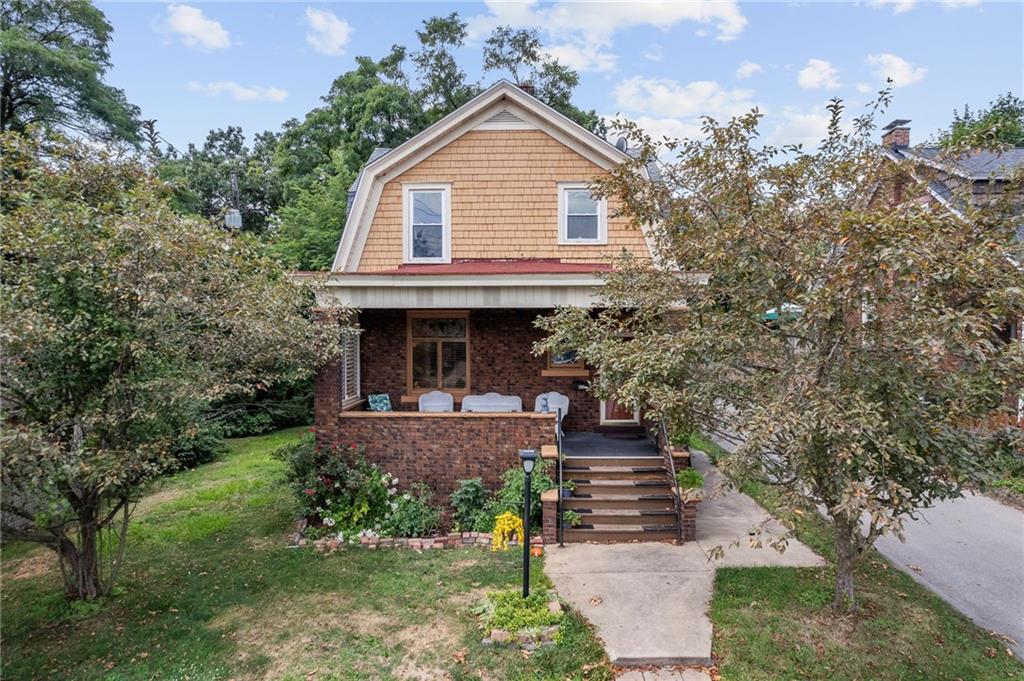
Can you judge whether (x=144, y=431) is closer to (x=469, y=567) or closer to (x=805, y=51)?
(x=469, y=567)

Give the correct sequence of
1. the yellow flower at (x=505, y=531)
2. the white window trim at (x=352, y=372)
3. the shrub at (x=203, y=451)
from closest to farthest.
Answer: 1. the yellow flower at (x=505, y=531)
2. the white window trim at (x=352, y=372)
3. the shrub at (x=203, y=451)

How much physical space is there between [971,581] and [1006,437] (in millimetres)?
3291

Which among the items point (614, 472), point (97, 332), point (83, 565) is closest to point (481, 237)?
point (614, 472)

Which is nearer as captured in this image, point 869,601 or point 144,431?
point 144,431

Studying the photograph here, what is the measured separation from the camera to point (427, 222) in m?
10.9

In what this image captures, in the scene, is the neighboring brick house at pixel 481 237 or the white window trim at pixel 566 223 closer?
the neighboring brick house at pixel 481 237

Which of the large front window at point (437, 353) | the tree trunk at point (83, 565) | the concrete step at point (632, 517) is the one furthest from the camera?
the large front window at point (437, 353)

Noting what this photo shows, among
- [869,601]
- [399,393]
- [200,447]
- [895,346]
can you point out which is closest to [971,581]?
[869,601]

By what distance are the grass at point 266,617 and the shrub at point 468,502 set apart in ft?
2.30

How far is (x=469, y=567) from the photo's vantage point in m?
6.39

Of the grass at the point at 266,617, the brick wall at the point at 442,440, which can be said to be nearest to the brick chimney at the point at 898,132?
the brick wall at the point at 442,440

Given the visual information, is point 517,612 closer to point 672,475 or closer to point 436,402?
point 672,475

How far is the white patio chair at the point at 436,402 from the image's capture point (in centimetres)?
980

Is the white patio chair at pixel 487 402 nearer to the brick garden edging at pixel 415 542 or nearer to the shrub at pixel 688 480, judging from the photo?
the brick garden edging at pixel 415 542
